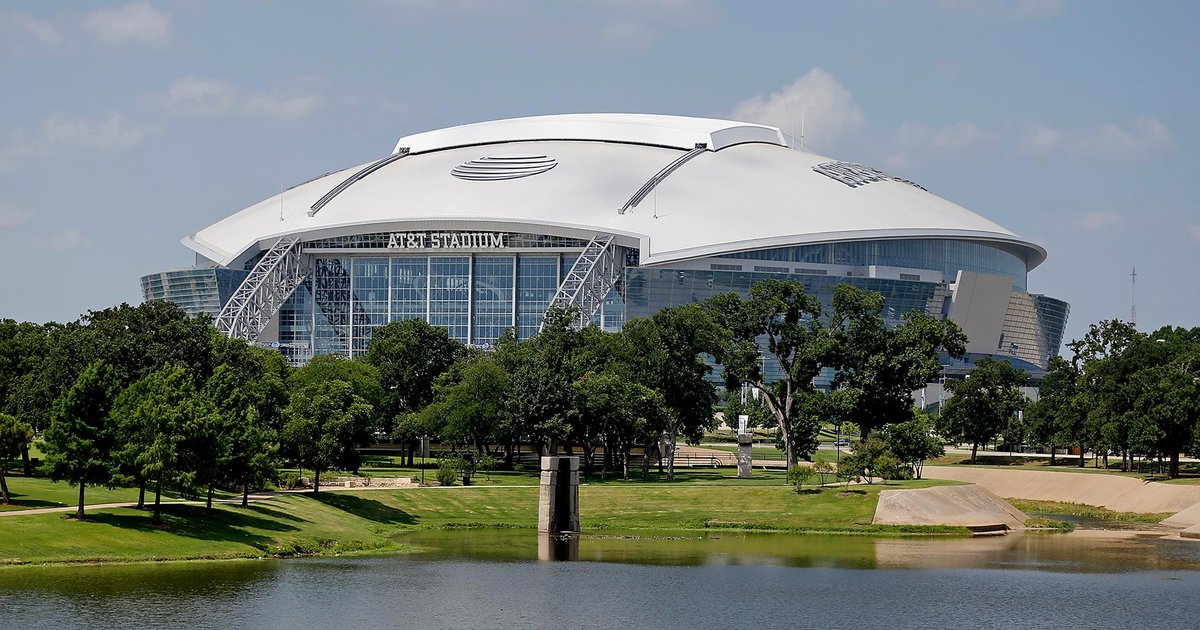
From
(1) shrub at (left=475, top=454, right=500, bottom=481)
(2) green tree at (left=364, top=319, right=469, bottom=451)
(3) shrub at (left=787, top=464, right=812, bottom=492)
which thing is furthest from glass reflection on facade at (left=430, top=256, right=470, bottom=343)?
(3) shrub at (left=787, top=464, right=812, bottom=492)

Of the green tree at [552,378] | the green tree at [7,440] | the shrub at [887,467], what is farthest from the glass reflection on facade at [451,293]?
the green tree at [7,440]

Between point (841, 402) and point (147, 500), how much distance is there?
4490 cm

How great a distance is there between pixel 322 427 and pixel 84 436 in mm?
19139

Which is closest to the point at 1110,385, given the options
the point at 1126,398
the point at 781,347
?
the point at 1126,398

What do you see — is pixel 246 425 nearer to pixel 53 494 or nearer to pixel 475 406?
pixel 53 494

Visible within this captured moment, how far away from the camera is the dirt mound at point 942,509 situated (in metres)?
81.6

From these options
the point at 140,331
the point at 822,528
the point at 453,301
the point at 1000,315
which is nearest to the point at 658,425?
the point at 822,528

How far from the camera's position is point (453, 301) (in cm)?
16862

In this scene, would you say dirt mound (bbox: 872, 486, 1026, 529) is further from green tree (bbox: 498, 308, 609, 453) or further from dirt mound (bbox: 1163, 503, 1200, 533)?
green tree (bbox: 498, 308, 609, 453)

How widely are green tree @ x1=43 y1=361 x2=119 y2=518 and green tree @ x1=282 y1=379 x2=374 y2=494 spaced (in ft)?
51.8

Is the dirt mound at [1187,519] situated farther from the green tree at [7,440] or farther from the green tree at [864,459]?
the green tree at [7,440]

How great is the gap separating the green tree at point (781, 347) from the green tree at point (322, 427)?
2777cm

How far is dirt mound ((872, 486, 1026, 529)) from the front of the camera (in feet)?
268

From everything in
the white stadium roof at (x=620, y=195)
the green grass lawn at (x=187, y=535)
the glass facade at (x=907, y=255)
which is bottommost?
the green grass lawn at (x=187, y=535)
